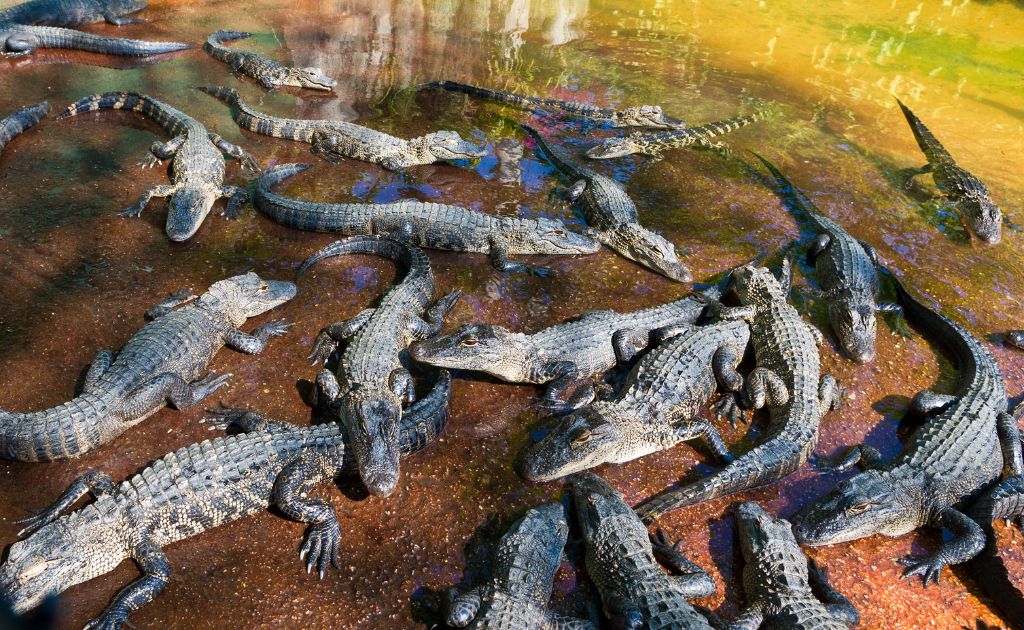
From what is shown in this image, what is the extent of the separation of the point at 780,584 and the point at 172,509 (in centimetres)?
302

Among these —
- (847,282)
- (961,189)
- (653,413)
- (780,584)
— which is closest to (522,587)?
(780,584)

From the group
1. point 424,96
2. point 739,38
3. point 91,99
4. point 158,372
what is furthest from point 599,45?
point 158,372

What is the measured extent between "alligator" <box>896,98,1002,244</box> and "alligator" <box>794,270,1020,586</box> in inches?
102

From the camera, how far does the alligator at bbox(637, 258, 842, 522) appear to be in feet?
11.5

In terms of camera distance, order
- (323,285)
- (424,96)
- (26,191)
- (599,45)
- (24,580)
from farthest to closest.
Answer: (599,45), (424,96), (26,191), (323,285), (24,580)

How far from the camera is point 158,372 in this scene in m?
3.78

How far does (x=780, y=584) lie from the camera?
3020mm

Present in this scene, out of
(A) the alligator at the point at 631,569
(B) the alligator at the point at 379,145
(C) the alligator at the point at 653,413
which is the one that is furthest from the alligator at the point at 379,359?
(B) the alligator at the point at 379,145

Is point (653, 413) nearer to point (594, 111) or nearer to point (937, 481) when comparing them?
point (937, 481)

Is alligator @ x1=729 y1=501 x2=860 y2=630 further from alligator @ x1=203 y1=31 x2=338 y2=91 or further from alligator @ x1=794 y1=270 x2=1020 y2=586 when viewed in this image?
alligator @ x1=203 y1=31 x2=338 y2=91

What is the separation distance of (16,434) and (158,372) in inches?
29.1

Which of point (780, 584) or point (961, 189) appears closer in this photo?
point (780, 584)

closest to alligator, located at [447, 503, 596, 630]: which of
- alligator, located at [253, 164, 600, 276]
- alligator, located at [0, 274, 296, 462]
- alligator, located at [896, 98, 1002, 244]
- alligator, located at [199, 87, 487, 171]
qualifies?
alligator, located at [0, 274, 296, 462]

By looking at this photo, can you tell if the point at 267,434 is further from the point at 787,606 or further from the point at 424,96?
the point at 424,96
